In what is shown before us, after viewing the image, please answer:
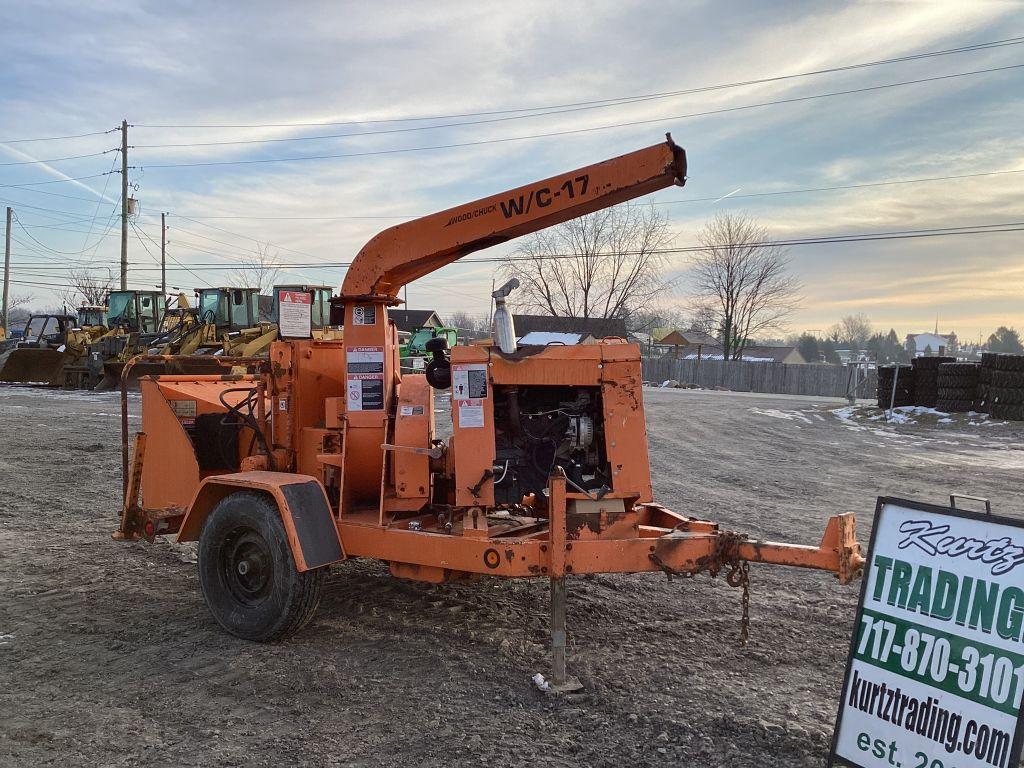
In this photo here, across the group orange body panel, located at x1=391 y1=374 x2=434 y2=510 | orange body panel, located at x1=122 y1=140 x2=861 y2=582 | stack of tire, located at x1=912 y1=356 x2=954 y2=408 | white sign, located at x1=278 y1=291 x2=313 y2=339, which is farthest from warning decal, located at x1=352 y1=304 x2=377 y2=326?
stack of tire, located at x1=912 y1=356 x2=954 y2=408

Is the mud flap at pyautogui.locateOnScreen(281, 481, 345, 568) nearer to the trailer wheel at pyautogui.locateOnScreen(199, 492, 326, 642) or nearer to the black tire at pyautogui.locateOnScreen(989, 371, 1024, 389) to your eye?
the trailer wheel at pyautogui.locateOnScreen(199, 492, 326, 642)

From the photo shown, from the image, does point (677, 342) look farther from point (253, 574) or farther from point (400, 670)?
point (400, 670)

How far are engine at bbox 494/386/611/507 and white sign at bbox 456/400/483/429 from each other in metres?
0.22

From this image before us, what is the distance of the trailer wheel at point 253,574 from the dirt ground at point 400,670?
6.7 inches

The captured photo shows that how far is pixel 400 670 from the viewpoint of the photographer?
14.5ft

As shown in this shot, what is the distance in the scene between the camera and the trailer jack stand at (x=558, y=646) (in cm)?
416

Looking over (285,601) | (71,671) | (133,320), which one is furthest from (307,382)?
(133,320)

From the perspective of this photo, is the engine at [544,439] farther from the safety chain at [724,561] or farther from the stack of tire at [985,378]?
the stack of tire at [985,378]

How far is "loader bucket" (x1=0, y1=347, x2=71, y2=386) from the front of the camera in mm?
24484

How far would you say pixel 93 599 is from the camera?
223 inches

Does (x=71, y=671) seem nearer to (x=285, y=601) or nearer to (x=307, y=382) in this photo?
(x=285, y=601)

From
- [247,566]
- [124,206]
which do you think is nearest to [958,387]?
[247,566]

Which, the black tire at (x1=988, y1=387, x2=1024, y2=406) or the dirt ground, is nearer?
the dirt ground

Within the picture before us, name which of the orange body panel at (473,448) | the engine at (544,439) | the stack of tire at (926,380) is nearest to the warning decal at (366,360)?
the orange body panel at (473,448)
